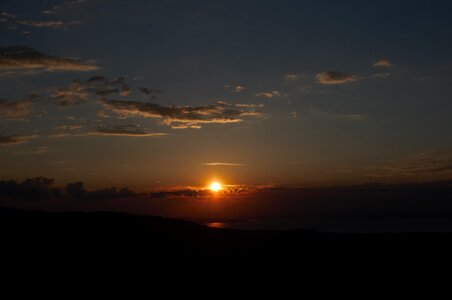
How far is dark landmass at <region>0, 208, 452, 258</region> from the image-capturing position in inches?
1395

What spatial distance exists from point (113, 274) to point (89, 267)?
230 cm

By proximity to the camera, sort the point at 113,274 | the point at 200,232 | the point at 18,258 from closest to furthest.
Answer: the point at 113,274
the point at 18,258
the point at 200,232

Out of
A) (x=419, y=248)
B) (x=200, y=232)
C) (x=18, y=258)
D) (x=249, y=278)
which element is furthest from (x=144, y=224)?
(x=419, y=248)

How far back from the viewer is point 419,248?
40.7 metres

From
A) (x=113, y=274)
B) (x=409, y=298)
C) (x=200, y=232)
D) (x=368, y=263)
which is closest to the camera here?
(x=409, y=298)

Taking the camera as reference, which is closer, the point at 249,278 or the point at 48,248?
the point at 249,278

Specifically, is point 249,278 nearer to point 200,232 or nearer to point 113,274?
point 113,274

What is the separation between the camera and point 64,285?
87.1ft

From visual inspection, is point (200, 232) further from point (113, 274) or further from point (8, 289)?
point (8, 289)

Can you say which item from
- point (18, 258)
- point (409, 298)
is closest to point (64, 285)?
point (18, 258)

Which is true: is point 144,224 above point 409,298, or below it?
above

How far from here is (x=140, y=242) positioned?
39125 millimetres

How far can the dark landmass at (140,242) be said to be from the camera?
116ft

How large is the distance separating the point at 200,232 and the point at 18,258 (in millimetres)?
18905
